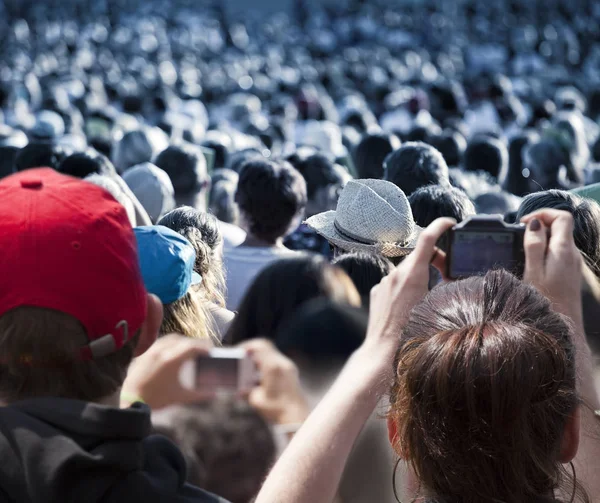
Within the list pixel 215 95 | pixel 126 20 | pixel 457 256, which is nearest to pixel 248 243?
pixel 457 256

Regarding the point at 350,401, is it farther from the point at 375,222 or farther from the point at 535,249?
the point at 375,222

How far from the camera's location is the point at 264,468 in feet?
4.61

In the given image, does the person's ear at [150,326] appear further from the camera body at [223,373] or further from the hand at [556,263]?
the hand at [556,263]

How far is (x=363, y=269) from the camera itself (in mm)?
2633

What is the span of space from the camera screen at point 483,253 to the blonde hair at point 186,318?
3.02 ft

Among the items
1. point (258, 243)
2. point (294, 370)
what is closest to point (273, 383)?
point (294, 370)

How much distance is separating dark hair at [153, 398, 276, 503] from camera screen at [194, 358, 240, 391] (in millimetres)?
19

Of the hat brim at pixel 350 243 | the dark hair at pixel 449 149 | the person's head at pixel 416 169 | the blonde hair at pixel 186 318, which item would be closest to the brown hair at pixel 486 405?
the blonde hair at pixel 186 318

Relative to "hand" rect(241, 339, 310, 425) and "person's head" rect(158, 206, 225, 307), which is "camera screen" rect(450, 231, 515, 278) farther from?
"person's head" rect(158, 206, 225, 307)

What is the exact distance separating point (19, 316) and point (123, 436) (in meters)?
0.21

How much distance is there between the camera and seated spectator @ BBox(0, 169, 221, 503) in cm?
140

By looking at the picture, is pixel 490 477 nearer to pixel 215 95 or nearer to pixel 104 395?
pixel 104 395

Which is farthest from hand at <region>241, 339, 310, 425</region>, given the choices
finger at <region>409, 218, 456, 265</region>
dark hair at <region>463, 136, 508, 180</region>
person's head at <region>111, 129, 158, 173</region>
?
dark hair at <region>463, 136, 508, 180</region>

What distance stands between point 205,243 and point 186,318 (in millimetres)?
597
